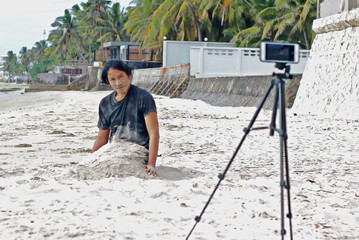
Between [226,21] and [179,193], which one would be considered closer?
[179,193]

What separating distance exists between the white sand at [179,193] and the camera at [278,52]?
1173 mm

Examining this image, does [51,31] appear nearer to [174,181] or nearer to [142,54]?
[142,54]

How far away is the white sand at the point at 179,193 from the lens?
3.69 metres

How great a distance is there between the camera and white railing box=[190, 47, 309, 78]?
79.1 feet

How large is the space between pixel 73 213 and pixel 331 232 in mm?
1747

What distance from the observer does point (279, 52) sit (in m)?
3.03

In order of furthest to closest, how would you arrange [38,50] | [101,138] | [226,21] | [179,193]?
[38,50]
[226,21]
[101,138]
[179,193]

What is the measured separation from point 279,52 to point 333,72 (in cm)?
1128

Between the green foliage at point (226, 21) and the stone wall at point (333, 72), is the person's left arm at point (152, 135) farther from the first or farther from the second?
the green foliage at point (226, 21)

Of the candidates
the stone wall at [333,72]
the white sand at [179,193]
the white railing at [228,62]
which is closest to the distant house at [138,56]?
the white railing at [228,62]

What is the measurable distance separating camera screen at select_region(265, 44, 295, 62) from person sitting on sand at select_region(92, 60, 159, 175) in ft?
7.60

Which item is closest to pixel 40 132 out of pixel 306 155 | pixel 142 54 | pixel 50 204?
pixel 306 155

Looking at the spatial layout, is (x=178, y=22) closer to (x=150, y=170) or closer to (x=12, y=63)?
(x=150, y=170)

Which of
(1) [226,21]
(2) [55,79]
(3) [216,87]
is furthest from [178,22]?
(2) [55,79]
